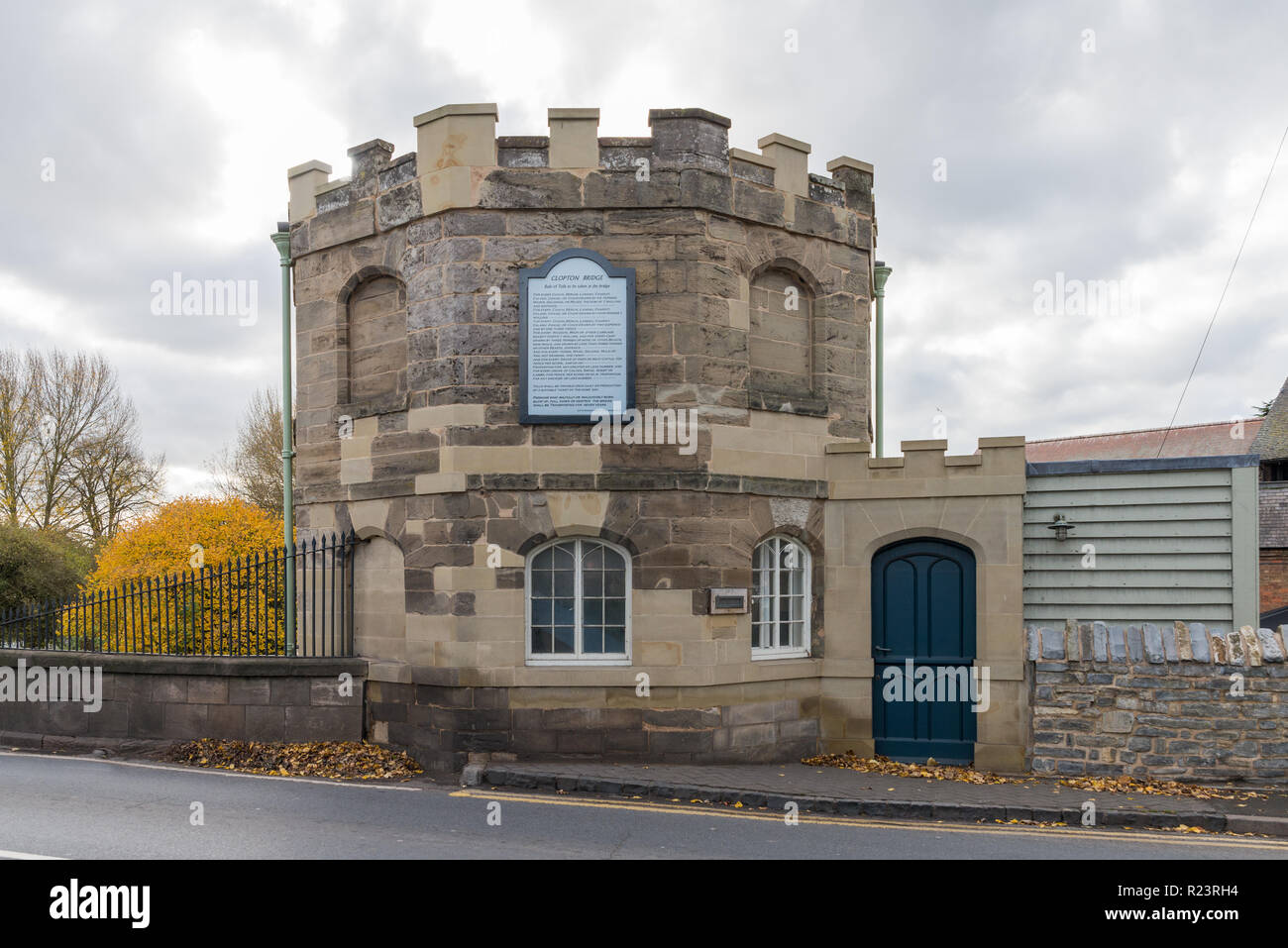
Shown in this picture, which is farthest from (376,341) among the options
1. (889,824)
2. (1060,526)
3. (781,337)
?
(1060,526)

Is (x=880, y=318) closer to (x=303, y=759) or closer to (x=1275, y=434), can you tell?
(x=303, y=759)

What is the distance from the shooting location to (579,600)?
1037 centimetres

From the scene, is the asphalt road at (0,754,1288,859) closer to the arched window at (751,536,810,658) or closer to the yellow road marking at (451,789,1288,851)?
the yellow road marking at (451,789,1288,851)

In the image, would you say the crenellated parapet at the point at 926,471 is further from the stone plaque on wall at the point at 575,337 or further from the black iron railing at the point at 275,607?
the black iron railing at the point at 275,607

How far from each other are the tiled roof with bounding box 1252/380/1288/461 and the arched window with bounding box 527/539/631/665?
2704cm

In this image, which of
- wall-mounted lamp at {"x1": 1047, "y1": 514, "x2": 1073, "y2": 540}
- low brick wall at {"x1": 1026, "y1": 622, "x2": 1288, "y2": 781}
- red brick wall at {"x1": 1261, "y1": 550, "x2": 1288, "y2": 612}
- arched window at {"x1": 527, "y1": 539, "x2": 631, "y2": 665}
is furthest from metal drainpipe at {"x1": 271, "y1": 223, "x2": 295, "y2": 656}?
red brick wall at {"x1": 1261, "y1": 550, "x2": 1288, "y2": 612}

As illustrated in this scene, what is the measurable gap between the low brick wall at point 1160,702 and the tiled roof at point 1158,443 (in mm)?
20812

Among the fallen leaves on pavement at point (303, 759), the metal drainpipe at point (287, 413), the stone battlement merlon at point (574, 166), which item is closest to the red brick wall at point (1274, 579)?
the stone battlement merlon at point (574, 166)

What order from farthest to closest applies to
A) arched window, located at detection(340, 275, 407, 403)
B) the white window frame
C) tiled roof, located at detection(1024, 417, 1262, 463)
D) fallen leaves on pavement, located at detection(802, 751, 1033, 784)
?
tiled roof, located at detection(1024, 417, 1262, 463) < arched window, located at detection(340, 275, 407, 403) < the white window frame < fallen leaves on pavement, located at detection(802, 751, 1033, 784)

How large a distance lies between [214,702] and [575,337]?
596 centimetres

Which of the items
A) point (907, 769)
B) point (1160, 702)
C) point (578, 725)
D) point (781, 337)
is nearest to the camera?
point (1160, 702)

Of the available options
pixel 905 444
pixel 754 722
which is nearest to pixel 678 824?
pixel 754 722

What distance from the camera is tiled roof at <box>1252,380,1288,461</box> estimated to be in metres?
29.3

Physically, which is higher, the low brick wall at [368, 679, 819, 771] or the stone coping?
the stone coping
